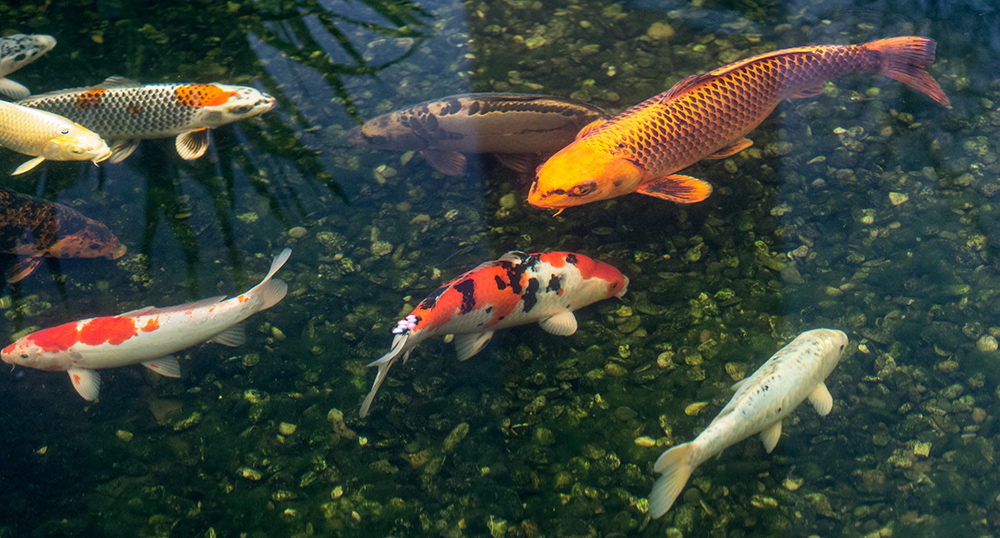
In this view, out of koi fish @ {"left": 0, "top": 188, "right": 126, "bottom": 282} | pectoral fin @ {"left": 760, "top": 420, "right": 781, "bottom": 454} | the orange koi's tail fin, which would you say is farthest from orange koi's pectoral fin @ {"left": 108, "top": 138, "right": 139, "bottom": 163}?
the orange koi's tail fin

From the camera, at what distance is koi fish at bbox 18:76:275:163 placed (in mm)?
3686

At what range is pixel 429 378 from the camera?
301 centimetres

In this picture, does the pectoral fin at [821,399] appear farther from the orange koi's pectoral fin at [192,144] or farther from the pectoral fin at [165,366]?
the orange koi's pectoral fin at [192,144]

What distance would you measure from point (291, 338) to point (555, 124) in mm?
2059

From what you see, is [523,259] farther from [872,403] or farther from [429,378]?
[872,403]

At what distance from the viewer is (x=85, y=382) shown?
2867mm

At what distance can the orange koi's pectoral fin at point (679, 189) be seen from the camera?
3.34 m

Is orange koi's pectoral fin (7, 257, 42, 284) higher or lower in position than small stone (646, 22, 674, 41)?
lower

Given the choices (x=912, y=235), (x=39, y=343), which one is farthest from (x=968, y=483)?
(x=39, y=343)

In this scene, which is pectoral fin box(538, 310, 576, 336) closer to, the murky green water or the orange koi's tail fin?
the murky green water

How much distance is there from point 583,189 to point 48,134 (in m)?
3.09

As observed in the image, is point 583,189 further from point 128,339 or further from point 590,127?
point 128,339

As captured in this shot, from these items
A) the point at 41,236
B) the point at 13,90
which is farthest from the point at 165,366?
the point at 13,90

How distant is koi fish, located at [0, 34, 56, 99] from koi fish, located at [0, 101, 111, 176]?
789mm
